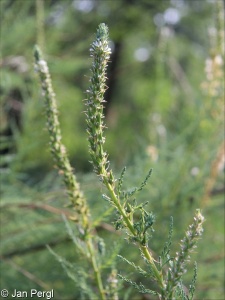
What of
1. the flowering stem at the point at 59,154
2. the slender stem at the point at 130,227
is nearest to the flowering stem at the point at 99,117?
the slender stem at the point at 130,227

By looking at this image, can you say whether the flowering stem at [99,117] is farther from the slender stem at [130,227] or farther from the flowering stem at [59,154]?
the flowering stem at [59,154]

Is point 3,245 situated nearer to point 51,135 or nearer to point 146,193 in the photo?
point 146,193

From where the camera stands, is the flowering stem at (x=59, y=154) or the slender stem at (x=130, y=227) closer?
the slender stem at (x=130, y=227)

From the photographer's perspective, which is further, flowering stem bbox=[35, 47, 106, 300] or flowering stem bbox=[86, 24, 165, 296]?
flowering stem bbox=[35, 47, 106, 300]

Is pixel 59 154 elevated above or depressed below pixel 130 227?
above

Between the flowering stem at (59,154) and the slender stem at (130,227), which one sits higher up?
the flowering stem at (59,154)

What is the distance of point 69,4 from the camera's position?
1.75 m

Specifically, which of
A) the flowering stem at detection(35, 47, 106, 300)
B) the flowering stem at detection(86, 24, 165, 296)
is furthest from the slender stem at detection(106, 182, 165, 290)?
the flowering stem at detection(35, 47, 106, 300)

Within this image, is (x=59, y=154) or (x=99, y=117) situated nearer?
(x=99, y=117)

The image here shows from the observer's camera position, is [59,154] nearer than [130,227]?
No

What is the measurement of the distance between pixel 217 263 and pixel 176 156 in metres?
0.23

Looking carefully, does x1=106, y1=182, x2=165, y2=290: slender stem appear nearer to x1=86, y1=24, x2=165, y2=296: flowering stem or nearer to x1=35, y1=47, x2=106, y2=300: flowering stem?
x1=86, y1=24, x2=165, y2=296: flowering stem

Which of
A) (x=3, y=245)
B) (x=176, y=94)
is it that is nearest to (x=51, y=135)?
(x=3, y=245)

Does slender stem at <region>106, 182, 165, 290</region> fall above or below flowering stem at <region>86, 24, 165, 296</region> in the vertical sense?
below
